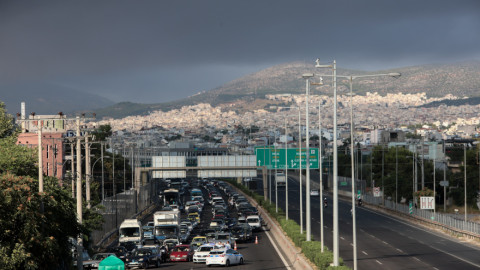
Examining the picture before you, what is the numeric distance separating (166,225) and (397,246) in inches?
770

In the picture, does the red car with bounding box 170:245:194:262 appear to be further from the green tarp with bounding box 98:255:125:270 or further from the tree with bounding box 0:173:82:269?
the green tarp with bounding box 98:255:125:270

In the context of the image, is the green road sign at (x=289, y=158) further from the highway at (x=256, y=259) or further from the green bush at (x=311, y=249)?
the green bush at (x=311, y=249)

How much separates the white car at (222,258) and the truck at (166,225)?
53.0 ft

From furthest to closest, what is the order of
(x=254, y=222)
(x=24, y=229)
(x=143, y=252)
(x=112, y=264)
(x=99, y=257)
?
(x=254, y=222) → (x=143, y=252) → (x=99, y=257) → (x=24, y=229) → (x=112, y=264)

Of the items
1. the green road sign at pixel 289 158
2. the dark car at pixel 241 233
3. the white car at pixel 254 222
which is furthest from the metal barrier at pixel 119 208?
the green road sign at pixel 289 158

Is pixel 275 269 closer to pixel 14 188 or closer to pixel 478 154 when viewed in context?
pixel 14 188

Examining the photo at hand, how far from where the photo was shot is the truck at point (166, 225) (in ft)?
217

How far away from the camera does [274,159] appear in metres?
79.6

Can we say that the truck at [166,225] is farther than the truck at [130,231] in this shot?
Yes

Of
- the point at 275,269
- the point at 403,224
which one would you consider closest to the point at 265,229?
the point at 403,224

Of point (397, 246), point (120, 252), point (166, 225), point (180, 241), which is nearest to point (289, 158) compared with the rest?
point (166, 225)

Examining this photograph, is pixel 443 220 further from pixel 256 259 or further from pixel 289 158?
pixel 256 259

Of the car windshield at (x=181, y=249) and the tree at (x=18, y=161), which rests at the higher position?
the tree at (x=18, y=161)

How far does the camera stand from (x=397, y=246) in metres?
57.8
